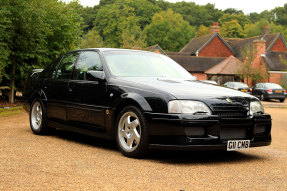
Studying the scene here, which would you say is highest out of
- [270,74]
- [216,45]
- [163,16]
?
[163,16]

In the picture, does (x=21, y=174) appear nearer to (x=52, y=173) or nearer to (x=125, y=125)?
(x=52, y=173)

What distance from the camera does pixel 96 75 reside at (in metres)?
6.65

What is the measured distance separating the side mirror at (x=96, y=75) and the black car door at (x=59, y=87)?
0.96m

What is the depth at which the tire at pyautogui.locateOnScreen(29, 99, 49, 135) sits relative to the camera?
813cm

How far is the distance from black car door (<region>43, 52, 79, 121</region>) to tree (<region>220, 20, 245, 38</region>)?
93775 mm

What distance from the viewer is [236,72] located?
5838 cm

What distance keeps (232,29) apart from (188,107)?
97.4 metres

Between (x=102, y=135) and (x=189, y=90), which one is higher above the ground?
(x=189, y=90)

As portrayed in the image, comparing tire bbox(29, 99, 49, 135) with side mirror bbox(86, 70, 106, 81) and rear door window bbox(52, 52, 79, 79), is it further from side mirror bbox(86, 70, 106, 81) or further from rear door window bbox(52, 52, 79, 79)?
side mirror bbox(86, 70, 106, 81)

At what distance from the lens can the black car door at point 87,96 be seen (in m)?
6.66

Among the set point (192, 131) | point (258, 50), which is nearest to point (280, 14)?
point (258, 50)

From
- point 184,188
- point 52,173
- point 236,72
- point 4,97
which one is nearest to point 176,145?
point 184,188

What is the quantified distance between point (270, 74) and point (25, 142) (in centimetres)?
5471

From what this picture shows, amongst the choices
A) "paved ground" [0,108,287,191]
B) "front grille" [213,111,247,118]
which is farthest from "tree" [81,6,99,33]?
"front grille" [213,111,247,118]
